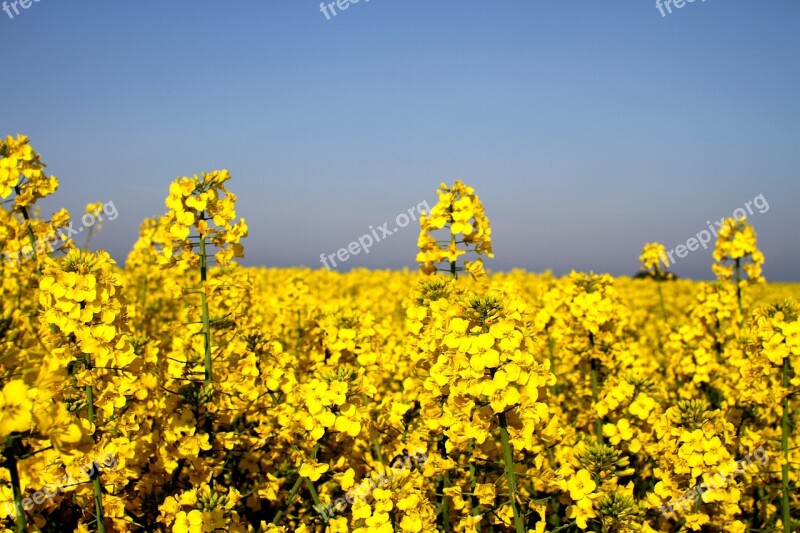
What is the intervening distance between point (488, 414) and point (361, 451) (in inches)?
Result: 80.6

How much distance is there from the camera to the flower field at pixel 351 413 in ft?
9.20

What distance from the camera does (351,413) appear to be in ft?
10.8

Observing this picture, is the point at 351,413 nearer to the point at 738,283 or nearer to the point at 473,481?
the point at 473,481

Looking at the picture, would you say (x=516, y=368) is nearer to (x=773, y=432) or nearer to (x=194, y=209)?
(x=194, y=209)

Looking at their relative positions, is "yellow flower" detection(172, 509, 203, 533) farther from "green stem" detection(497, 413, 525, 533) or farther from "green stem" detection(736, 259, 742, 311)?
"green stem" detection(736, 259, 742, 311)

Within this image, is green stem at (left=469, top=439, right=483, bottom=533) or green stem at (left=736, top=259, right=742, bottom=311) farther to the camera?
green stem at (left=736, top=259, right=742, bottom=311)

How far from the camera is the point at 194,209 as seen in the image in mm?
4160

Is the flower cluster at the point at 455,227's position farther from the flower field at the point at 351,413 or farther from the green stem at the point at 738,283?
the green stem at the point at 738,283

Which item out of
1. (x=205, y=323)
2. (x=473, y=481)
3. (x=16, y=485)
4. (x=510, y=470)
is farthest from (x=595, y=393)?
(x=16, y=485)

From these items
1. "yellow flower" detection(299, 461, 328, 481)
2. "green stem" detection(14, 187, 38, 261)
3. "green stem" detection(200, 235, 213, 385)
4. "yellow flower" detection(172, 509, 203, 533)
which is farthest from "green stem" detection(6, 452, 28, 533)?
"green stem" detection(14, 187, 38, 261)

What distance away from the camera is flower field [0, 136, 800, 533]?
110 inches

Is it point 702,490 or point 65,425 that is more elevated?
point 65,425

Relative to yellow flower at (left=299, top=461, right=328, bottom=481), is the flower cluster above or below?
above

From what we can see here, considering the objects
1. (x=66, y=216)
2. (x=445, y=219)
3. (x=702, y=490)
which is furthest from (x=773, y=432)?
(x=66, y=216)
